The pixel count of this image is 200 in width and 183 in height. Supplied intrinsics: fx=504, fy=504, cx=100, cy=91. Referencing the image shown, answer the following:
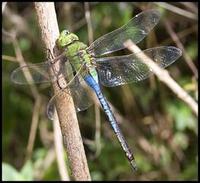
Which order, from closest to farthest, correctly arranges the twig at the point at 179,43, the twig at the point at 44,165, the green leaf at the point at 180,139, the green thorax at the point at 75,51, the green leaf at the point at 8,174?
the green thorax at the point at 75,51
the green leaf at the point at 8,174
the twig at the point at 44,165
the twig at the point at 179,43
the green leaf at the point at 180,139

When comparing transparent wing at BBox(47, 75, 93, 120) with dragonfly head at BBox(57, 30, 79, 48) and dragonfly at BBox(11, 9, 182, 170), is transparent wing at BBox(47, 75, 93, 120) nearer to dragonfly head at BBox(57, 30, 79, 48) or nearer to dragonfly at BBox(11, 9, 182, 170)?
dragonfly at BBox(11, 9, 182, 170)

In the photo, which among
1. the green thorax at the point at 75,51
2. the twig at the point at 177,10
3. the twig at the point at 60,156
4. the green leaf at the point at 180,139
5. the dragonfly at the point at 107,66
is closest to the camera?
the green thorax at the point at 75,51

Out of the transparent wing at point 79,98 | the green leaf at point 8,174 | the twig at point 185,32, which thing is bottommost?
the green leaf at point 8,174

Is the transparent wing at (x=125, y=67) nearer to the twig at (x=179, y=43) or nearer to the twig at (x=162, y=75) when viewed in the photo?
the twig at (x=162, y=75)

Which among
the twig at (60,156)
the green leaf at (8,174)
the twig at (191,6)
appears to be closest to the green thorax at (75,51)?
the twig at (60,156)

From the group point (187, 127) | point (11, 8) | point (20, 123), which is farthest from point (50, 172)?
point (11, 8)

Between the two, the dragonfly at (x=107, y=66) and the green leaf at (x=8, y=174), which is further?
the green leaf at (x=8, y=174)

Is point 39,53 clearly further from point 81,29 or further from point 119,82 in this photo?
point 119,82
